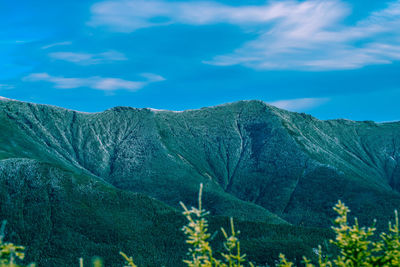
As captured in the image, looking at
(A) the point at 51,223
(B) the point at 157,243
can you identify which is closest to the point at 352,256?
(B) the point at 157,243

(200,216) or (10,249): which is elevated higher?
(200,216)

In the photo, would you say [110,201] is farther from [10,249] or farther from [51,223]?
[10,249]

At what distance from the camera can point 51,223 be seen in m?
143

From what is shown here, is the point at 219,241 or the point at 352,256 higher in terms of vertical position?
the point at 352,256

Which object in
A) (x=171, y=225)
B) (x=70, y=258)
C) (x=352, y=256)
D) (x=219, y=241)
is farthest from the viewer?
(x=171, y=225)

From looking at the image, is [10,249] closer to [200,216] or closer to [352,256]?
[200,216]

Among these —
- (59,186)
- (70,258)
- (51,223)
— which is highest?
(59,186)

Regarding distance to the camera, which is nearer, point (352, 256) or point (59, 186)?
point (352, 256)

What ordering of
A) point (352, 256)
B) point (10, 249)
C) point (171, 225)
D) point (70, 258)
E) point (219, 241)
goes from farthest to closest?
point (171, 225) → point (219, 241) → point (70, 258) → point (352, 256) → point (10, 249)

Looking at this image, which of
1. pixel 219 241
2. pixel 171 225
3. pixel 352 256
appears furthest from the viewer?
pixel 171 225

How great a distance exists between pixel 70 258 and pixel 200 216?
12529cm

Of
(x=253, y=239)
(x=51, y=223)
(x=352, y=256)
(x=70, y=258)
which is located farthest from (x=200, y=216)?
(x=51, y=223)

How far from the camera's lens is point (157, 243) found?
466ft

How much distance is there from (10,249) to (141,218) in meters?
149
